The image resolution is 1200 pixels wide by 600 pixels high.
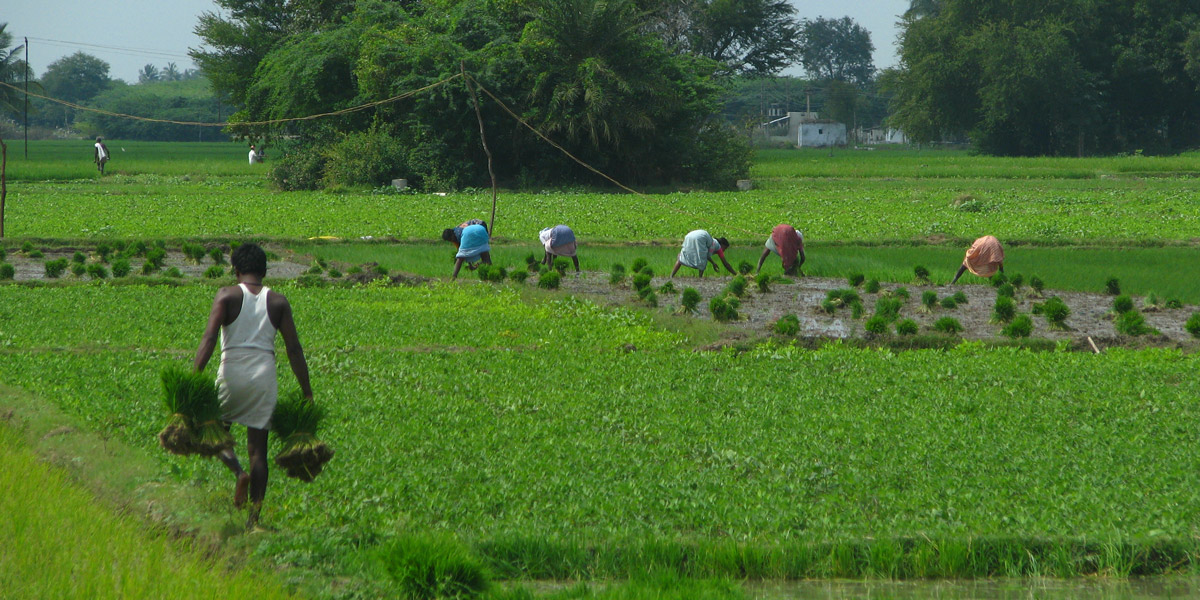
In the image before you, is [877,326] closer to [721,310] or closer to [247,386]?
[721,310]

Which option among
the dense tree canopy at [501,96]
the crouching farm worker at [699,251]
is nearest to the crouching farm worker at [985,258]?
the crouching farm worker at [699,251]

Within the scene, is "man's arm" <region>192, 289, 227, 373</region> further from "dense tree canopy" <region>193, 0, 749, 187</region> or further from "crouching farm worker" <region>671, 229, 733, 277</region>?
"dense tree canopy" <region>193, 0, 749, 187</region>

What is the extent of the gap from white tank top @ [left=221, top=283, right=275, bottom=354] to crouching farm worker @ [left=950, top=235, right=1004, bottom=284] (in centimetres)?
1391

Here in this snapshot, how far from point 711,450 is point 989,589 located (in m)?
2.47

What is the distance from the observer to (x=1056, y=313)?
46.7ft

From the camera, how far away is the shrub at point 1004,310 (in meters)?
14.5

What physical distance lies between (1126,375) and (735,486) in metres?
5.74

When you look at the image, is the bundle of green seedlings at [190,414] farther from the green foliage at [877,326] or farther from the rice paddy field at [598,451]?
the green foliage at [877,326]

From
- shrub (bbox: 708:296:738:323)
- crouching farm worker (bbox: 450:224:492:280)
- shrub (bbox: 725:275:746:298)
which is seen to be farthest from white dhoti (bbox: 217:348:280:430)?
crouching farm worker (bbox: 450:224:492:280)

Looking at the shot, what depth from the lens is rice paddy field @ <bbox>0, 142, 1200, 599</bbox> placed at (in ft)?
20.2

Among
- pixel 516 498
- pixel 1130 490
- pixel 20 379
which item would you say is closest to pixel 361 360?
pixel 20 379

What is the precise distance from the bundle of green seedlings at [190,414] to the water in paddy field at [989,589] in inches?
125

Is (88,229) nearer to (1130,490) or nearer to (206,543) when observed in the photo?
(206,543)

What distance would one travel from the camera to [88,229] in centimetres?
2517
